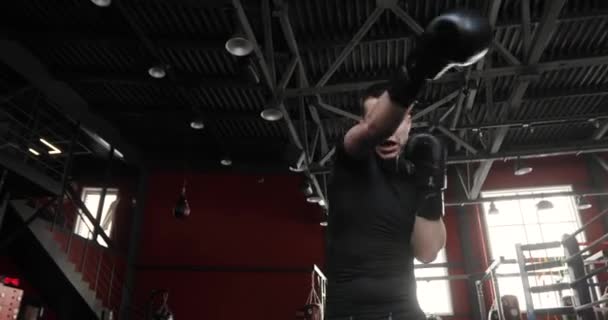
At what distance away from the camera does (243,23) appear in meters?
4.69

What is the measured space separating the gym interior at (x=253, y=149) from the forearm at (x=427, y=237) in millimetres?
3302

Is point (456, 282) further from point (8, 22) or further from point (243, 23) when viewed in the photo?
point (8, 22)

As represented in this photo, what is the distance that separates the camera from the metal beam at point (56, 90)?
6.68 m

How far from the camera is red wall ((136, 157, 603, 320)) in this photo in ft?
29.4

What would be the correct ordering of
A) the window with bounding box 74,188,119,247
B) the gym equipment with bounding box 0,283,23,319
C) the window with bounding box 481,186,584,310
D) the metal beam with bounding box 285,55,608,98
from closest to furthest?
1. the metal beam with bounding box 285,55,608,98
2. the gym equipment with bounding box 0,283,23,319
3. the window with bounding box 74,188,119,247
4. the window with bounding box 481,186,584,310

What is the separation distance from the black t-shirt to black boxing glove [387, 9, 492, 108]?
292 mm

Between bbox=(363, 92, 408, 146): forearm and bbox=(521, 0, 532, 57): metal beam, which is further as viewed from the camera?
bbox=(521, 0, 532, 57): metal beam

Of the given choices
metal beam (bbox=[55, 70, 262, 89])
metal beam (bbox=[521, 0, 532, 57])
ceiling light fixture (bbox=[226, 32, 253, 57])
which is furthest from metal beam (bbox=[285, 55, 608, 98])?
metal beam (bbox=[55, 70, 262, 89])

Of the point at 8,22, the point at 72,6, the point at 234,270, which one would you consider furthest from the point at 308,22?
the point at 234,270

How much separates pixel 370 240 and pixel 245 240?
8.53 meters

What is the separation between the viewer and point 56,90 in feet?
24.2

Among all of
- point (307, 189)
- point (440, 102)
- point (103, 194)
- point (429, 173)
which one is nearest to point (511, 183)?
point (307, 189)

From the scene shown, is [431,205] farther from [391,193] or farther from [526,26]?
[526,26]

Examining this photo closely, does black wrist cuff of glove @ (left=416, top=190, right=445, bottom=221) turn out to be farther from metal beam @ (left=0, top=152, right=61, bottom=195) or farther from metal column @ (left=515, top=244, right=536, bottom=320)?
metal beam @ (left=0, top=152, right=61, bottom=195)
